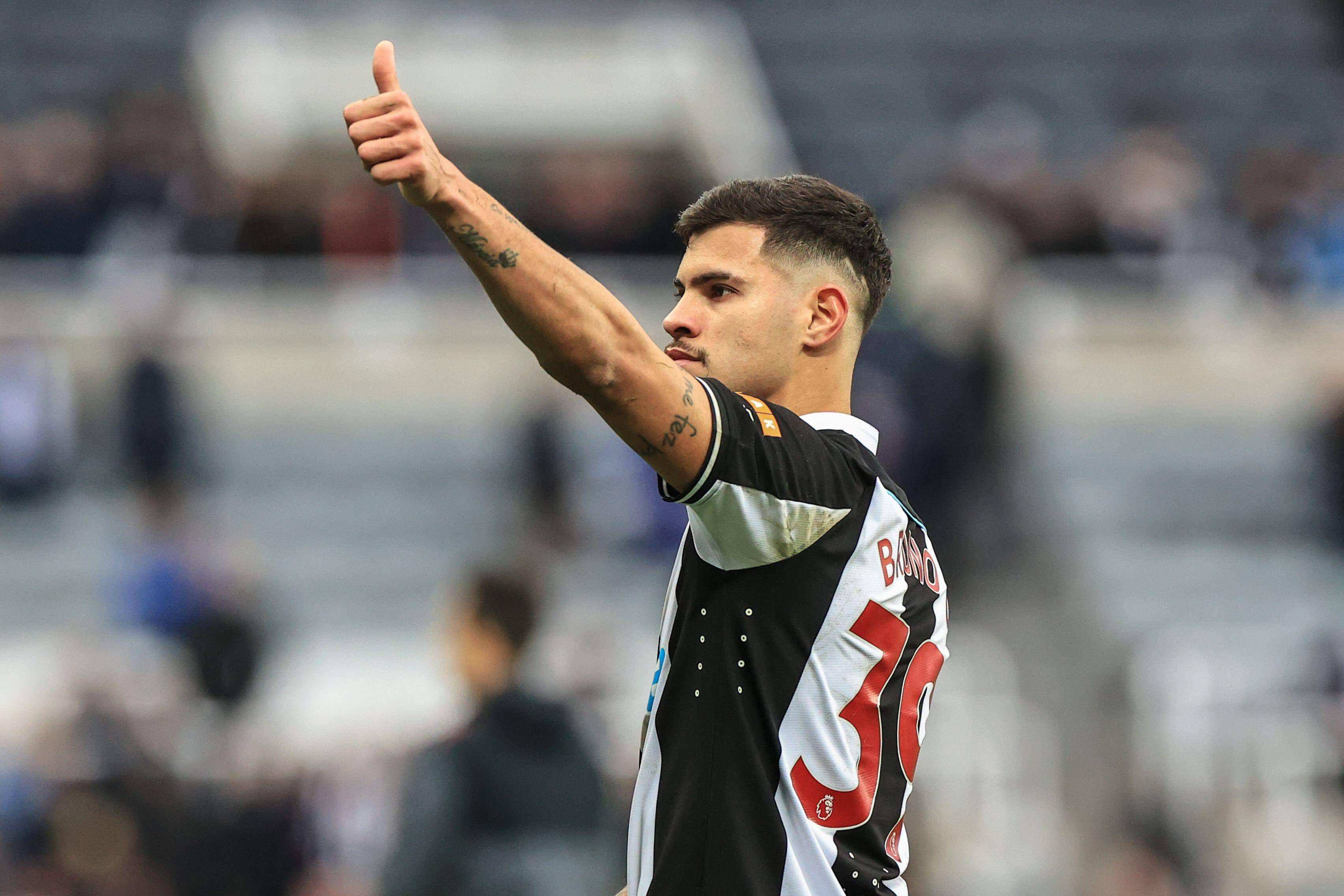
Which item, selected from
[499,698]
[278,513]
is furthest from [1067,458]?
[499,698]

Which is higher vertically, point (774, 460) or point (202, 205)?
point (202, 205)

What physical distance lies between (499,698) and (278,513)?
23.1ft

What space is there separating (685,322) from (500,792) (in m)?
2.64

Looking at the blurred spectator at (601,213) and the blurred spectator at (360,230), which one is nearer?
the blurred spectator at (360,230)

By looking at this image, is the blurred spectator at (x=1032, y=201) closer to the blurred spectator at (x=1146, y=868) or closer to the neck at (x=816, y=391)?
the blurred spectator at (x=1146, y=868)

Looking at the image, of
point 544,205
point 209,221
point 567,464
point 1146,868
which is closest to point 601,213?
point 544,205

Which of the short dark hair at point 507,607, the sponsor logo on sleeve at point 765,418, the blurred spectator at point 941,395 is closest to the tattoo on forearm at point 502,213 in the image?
the sponsor logo on sleeve at point 765,418

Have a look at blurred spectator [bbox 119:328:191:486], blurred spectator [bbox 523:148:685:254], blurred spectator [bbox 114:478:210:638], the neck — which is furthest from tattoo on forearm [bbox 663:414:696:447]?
blurred spectator [bbox 523:148:685:254]

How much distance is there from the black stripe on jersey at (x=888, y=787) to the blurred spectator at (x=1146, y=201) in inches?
424

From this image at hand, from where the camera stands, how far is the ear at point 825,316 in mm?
3230

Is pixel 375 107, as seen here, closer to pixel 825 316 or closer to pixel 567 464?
pixel 825 316

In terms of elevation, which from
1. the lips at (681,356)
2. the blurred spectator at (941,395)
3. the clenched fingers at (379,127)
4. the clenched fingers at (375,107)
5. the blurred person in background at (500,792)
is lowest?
the blurred person in background at (500,792)

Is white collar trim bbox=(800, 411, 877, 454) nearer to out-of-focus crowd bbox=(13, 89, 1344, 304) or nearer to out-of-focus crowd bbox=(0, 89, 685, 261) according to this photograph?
out-of-focus crowd bbox=(0, 89, 685, 261)

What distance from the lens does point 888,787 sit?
10.4ft
